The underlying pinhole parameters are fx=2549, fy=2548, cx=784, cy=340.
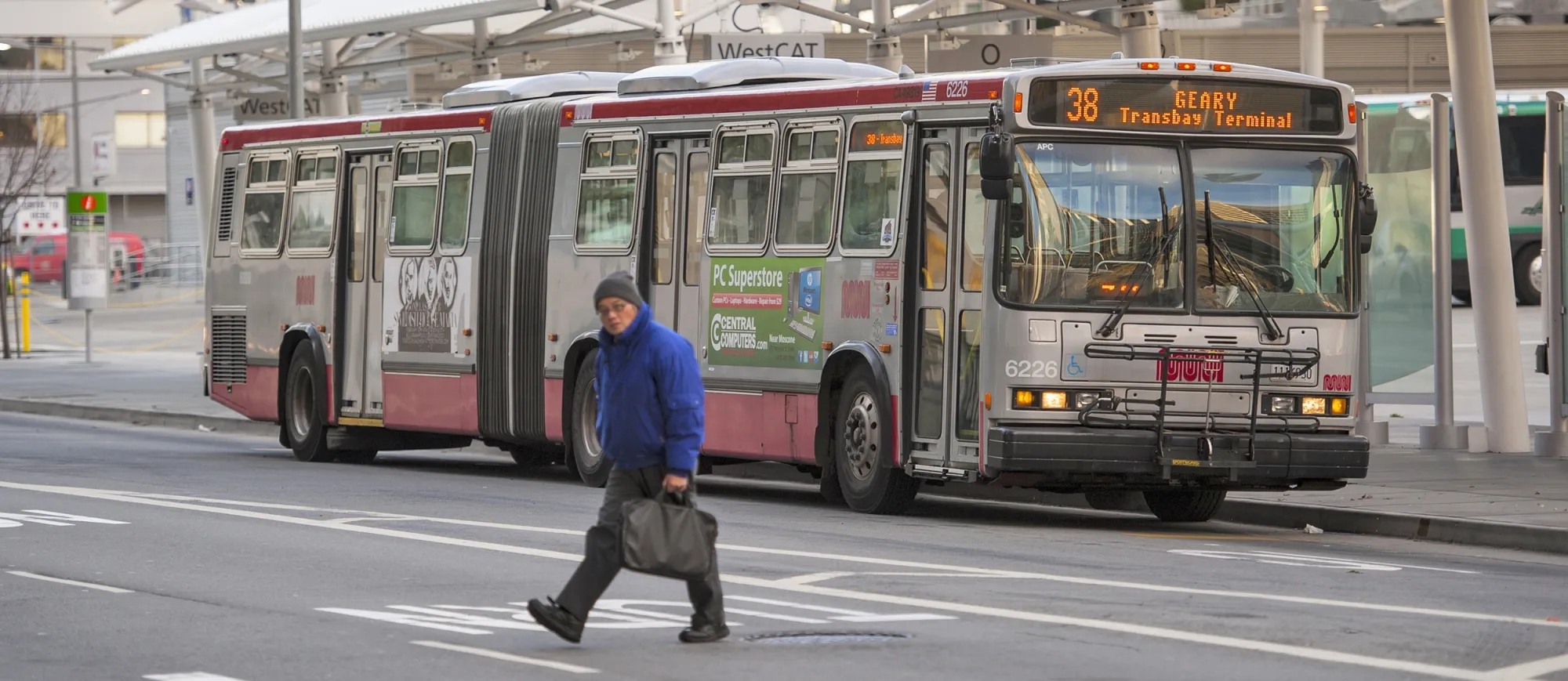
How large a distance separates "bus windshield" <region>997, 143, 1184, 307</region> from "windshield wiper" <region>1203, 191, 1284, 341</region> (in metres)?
0.19

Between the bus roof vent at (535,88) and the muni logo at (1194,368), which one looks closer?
the muni logo at (1194,368)

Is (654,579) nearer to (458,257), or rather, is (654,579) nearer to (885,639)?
(885,639)

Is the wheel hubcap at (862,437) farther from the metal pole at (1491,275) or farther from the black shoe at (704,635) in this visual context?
the metal pole at (1491,275)

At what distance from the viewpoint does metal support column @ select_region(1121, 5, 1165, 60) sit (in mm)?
22719

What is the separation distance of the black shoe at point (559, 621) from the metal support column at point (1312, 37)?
1951 cm

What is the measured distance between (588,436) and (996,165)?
557 centimetres

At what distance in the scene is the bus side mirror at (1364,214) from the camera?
1583 centimetres

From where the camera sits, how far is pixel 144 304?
61.9 metres

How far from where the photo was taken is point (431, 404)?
21.7 m

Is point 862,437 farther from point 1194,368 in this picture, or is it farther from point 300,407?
point 300,407

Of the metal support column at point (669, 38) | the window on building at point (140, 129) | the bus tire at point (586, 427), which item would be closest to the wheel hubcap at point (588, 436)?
the bus tire at point (586, 427)

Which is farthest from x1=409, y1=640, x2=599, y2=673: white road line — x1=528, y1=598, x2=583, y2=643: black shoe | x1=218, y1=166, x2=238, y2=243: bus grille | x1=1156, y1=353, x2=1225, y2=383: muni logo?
x1=218, y1=166, x2=238, y2=243: bus grille

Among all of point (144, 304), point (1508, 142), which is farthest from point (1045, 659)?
point (144, 304)

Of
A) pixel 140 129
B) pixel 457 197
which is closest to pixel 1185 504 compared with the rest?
pixel 457 197
